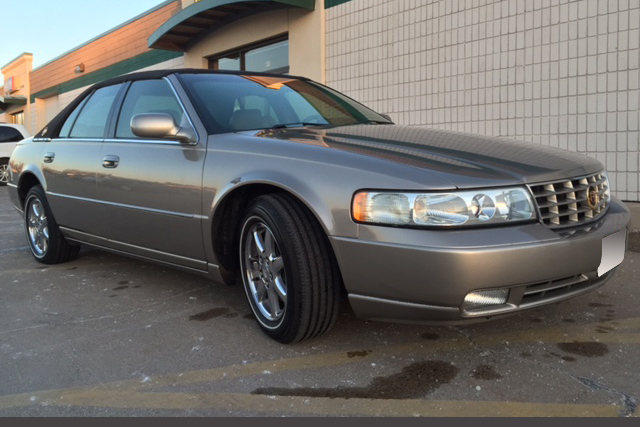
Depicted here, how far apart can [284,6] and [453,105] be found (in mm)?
4093

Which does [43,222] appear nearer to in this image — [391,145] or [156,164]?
[156,164]

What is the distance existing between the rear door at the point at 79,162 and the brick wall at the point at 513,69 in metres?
5.06

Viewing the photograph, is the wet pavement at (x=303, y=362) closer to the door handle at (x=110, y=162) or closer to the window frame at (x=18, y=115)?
the door handle at (x=110, y=162)

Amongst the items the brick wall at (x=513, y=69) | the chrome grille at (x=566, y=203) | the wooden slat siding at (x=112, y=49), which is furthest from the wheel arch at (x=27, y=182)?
the wooden slat siding at (x=112, y=49)

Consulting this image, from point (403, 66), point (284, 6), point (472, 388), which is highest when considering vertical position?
point (284, 6)

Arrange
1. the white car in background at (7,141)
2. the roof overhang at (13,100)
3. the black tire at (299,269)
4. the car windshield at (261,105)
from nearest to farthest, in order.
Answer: the black tire at (299,269)
the car windshield at (261,105)
the white car in background at (7,141)
the roof overhang at (13,100)

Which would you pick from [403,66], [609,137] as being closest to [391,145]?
[609,137]

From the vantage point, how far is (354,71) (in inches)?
379

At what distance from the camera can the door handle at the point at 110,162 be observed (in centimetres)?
386

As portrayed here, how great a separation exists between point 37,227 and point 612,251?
446 cm

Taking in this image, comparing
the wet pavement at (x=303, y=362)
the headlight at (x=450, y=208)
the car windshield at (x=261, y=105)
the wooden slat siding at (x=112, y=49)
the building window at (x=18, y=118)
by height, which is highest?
the wooden slat siding at (x=112, y=49)

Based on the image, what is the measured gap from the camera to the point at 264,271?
119 inches

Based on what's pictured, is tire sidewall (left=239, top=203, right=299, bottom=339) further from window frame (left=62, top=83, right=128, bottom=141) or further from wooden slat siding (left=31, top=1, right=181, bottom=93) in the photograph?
wooden slat siding (left=31, top=1, right=181, bottom=93)

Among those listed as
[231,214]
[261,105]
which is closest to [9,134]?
[261,105]
